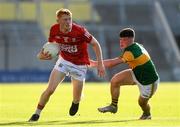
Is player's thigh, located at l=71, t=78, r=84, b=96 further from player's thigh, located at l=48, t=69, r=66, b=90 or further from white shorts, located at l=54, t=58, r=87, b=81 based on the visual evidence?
player's thigh, located at l=48, t=69, r=66, b=90

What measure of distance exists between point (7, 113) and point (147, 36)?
4087cm

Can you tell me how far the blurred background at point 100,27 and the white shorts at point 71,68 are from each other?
117 ft

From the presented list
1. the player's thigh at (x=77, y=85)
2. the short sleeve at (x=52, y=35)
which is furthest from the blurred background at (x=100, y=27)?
A: the short sleeve at (x=52, y=35)

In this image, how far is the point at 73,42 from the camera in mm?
14406

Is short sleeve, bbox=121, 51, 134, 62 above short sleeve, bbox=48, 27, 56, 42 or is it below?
below

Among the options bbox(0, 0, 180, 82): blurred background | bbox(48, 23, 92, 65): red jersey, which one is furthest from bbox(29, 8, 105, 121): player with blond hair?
bbox(0, 0, 180, 82): blurred background

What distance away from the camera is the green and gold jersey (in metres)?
14.2

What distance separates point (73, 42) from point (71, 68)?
0.53 m

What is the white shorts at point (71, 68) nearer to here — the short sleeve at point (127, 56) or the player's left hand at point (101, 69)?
the player's left hand at point (101, 69)

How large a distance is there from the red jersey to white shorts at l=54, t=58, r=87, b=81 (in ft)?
0.23

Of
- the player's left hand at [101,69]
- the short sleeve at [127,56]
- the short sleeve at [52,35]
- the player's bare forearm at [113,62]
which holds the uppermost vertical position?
the short sleeve at [52,35]

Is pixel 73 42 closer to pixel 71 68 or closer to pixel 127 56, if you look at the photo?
pixel 71 68

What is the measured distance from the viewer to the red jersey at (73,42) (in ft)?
47.1

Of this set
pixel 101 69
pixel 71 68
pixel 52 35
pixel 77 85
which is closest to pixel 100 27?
pixel 77 85
